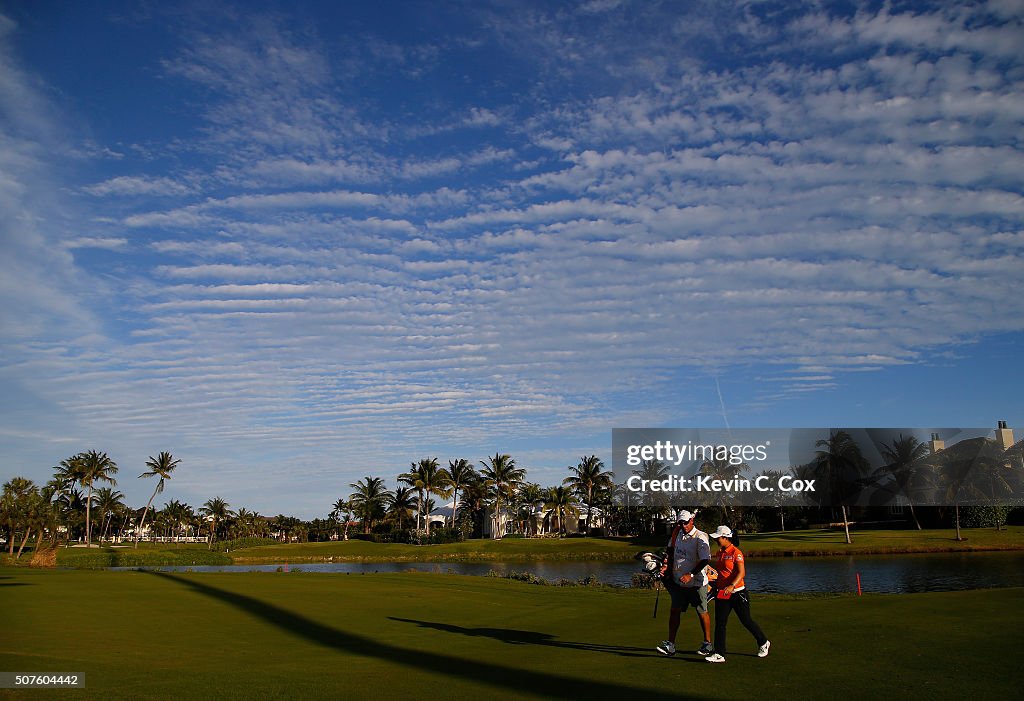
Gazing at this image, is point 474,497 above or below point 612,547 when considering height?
above

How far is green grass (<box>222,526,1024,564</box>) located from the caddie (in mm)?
66388

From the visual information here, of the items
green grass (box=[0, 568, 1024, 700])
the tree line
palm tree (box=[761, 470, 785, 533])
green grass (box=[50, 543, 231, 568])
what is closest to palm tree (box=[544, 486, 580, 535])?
the tree line

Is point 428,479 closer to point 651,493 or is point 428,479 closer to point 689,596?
point 651,493

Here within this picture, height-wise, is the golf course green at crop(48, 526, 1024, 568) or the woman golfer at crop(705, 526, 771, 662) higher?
the woman golfer at crop(705, 526, 771, 662)

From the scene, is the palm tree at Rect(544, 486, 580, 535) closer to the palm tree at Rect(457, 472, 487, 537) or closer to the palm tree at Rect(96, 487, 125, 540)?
the palm tree at Rect(457, 472, 487, 537)

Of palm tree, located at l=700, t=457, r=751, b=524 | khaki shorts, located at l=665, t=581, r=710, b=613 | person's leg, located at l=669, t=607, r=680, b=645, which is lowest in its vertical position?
person's leg, located at l=669, t=607, r=680, b=645

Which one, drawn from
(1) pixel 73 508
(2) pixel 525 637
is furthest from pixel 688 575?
(1) pixel 73 508

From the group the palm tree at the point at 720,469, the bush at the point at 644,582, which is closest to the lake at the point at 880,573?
the bush at the point at 644,582

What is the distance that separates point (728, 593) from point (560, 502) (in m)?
105

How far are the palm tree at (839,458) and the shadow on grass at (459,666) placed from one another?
294 feet

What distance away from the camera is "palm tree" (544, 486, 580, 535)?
11444cm

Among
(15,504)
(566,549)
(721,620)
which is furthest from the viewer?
(566,549)

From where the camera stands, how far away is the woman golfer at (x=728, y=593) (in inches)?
466

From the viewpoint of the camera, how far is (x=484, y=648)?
1434 cm
